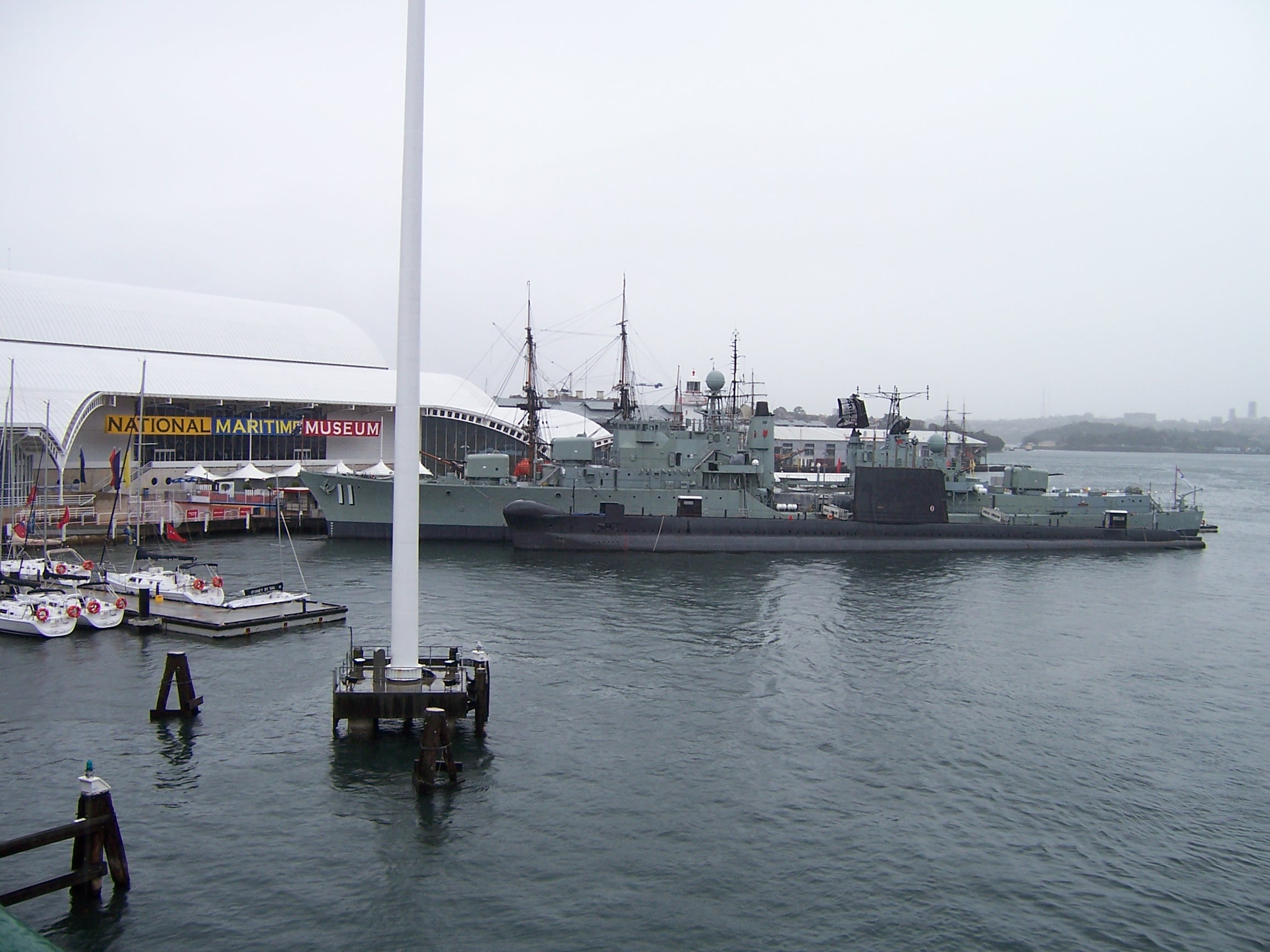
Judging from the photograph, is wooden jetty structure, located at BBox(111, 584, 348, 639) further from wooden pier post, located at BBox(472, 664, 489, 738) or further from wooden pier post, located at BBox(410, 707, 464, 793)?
wooden pier post, located at BBox(410, 707, 464, 793)

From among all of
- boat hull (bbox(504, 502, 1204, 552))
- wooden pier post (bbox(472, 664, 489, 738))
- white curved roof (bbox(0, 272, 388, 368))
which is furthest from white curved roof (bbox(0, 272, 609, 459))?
wooden pier post (bbox(472, 664, 489, 738))

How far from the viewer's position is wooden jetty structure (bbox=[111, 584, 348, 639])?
1023 inches

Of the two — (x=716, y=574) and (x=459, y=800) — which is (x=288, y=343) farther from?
(x=459, y=800)

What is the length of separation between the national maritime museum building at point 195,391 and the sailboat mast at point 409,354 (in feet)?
113

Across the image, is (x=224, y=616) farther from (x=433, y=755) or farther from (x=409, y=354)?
(x=409, y=354)

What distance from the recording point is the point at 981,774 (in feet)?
58.2

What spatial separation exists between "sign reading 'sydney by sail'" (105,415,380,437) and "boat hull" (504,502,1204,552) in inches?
832

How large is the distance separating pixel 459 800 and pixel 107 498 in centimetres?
4053

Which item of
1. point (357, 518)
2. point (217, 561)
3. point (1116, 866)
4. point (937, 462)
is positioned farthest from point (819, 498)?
point (1116, 866)

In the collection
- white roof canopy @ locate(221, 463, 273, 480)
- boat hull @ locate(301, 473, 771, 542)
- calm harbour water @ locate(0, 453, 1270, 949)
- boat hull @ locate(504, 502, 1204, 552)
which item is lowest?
calm harbour water @ locate(0, 453, 1270, 949)

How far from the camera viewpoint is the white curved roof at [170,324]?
56.0 m

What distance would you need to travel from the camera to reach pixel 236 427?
55938mm

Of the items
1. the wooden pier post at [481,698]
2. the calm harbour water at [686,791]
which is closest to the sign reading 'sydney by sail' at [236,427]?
the calm harbour water at [686,791]

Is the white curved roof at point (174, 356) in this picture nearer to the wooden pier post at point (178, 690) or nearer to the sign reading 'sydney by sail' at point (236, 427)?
the sign reading 'sydney by sail' at point (236, 427)
